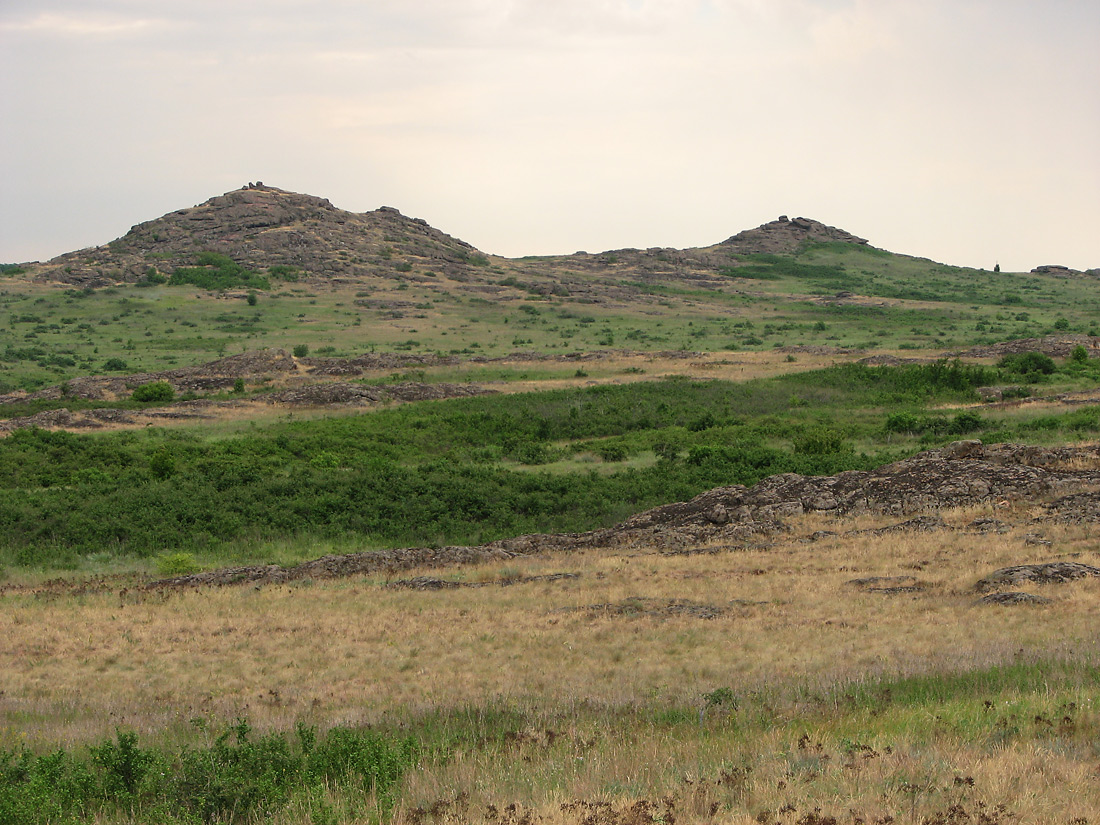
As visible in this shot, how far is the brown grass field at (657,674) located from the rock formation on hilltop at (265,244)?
357ft

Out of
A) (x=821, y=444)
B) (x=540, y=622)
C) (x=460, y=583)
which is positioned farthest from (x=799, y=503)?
(x=540, y=622)

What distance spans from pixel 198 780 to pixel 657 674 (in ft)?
26.4

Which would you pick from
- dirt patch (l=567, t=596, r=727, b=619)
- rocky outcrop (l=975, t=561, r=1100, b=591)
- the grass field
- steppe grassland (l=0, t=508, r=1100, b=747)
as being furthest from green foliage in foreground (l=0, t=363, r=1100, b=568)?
rocky outcrop (l=975, t=561, r=1100, b=591)

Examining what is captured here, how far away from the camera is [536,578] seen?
23344mm

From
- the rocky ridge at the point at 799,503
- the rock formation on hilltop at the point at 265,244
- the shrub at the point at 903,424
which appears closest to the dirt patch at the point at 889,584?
the rocky ridge at the point at 799,503

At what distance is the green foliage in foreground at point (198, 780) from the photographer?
7598mm

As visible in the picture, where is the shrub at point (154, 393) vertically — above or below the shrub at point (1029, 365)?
below

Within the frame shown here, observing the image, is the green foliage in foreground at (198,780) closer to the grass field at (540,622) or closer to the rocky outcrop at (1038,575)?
the grass field at (540,622)

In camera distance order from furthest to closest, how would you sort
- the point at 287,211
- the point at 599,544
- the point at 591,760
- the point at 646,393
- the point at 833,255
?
the point at 833,255, the point at 287,211, the point at 646,393, the point at 599,544, the point at 591,760

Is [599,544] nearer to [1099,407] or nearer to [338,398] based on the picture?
[1099,407]

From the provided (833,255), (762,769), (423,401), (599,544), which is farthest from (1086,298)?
(762,769)

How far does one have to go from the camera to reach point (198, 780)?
8203 millimetres

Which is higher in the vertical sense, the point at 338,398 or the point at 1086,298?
the point at 1086,298

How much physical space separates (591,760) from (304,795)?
2.75 meters
